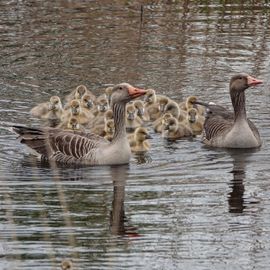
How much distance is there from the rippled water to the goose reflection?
0.07 feet

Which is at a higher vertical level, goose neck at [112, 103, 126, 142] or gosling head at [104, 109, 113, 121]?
goose neck at [112, 103, 126, 142]

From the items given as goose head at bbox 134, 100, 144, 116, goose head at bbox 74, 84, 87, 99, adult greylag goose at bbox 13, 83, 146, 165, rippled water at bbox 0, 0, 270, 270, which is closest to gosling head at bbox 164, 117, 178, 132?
rippled water at bbox 0, 0, 270, 270

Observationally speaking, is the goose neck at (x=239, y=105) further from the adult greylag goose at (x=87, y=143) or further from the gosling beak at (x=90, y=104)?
the gosling beak at (x=90, y=104)

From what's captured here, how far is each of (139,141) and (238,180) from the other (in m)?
1.86

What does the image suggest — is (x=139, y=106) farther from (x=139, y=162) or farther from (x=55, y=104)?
(x=139, y=162)

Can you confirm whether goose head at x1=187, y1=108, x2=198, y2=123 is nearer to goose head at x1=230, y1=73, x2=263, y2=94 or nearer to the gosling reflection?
goose head at x1=230, y1=73, x2=263, y2=94

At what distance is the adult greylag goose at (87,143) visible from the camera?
1275 centimetres

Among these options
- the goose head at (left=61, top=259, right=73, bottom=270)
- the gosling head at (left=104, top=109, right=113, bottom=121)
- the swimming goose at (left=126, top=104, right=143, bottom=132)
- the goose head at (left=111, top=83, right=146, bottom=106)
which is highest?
the goose head at (left=111, top=83, right=146, bottom=106)

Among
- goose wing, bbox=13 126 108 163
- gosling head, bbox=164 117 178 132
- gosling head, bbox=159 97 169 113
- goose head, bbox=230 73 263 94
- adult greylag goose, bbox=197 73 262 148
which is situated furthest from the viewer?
gosling head, bbox=159 97 169 113

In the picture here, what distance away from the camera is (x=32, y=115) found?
1500 centimetres

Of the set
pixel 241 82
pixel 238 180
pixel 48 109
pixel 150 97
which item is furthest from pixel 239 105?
pixel 48 109

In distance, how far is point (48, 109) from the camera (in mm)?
14969

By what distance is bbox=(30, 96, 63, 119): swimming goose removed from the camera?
14.9 metres

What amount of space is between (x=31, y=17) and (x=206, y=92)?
5.47 metres
